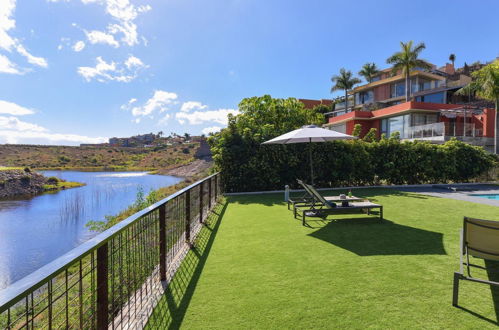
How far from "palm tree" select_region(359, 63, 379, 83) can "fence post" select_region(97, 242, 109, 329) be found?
165 ft

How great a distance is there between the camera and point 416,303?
278cm

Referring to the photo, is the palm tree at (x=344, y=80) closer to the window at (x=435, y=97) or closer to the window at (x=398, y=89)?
the window at (x=398, y=89)

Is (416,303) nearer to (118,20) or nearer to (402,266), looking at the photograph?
(402,266)

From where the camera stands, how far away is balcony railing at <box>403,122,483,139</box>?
21.1 metres

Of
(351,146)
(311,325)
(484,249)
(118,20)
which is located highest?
(118,20)

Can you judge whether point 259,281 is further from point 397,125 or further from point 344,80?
point 344,80

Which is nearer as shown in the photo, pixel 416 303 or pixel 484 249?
pixel 416 303

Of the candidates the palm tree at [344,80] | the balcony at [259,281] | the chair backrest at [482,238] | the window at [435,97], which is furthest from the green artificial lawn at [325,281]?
the palm tree at [344,80]

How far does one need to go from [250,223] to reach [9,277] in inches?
250

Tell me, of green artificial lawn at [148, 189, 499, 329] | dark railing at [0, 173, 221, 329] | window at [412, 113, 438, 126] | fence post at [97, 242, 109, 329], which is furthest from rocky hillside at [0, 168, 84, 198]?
window at [412, 113, 438, 126]

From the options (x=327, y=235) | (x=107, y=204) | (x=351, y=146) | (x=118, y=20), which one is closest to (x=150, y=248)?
(x=327, y=235)

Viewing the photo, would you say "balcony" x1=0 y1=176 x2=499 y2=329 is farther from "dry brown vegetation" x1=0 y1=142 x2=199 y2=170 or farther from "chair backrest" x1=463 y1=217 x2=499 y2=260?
"dry brown vegetation" x1=0 y1=142 x2=199 y2=170

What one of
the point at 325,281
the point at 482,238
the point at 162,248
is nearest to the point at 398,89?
the point at 482,238

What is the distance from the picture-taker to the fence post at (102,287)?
1.83m
